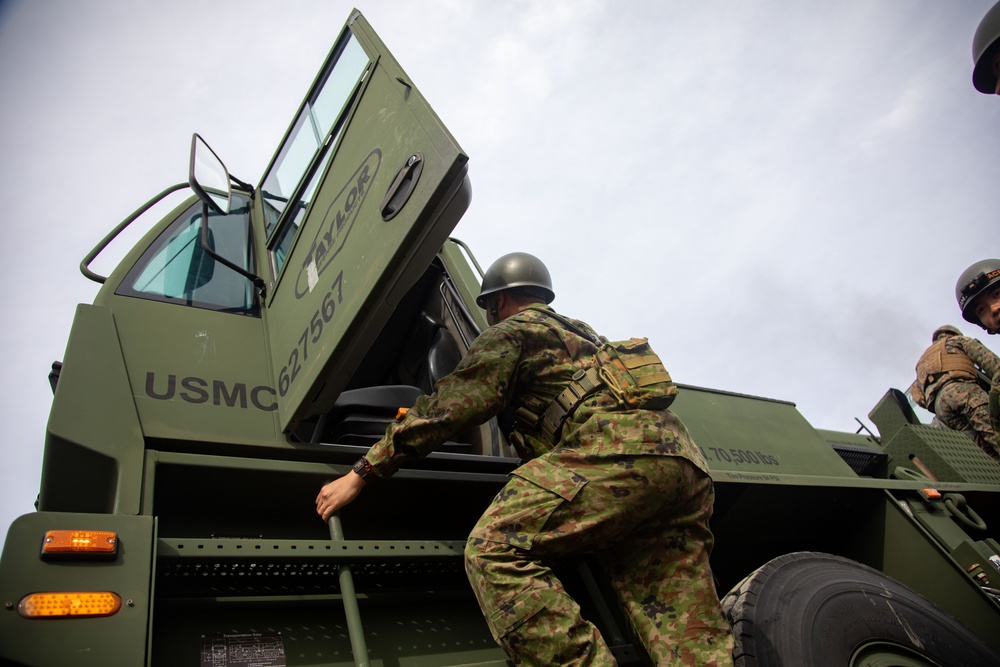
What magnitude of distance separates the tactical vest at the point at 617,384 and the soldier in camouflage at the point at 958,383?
3.12m

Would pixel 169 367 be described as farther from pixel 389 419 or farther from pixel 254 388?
pixel 389 419

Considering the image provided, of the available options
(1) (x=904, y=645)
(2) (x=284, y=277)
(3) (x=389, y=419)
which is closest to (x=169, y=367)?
(2) (x=284, y=277)

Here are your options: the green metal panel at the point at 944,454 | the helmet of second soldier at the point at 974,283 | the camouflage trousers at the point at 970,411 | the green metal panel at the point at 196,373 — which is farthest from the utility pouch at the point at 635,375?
the camouflage trousers at the point at 970,411

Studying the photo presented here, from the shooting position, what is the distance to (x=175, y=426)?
201cm

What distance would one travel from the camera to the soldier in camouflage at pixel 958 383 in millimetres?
4387

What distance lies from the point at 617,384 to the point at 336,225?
0.98 metres

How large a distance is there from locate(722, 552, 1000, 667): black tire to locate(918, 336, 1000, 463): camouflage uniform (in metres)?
2.29

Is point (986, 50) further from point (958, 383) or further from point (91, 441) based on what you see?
point (958, 383)

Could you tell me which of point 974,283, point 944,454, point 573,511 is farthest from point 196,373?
point 974,283

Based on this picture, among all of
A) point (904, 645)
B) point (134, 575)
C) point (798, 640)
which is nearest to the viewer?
point (134, 575)

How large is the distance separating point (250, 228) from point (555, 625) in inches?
90.6

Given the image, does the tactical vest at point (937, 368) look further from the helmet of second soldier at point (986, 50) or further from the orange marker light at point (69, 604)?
the orange marker light at point (69, 604)

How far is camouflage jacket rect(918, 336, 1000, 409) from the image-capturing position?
433cm

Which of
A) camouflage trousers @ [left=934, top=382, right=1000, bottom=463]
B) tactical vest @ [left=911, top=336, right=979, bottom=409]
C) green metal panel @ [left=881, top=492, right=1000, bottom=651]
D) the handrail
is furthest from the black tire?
tactical vest @ [left=911, top=336, right=979, bottom=409]
